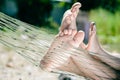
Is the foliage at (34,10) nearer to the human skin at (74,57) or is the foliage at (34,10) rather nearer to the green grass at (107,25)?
the green grass at (107,25)

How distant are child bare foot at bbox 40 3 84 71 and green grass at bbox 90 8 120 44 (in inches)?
168

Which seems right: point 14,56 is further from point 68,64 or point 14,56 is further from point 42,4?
point 42,4

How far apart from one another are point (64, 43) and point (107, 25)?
4.78 metres

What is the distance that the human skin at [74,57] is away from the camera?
123 inches

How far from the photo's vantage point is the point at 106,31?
7.84 meters

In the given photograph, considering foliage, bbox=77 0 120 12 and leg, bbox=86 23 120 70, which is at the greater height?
leg, bbox=86 23 120 70

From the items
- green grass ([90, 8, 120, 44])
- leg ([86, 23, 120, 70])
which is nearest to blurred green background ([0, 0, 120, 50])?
green grass ([90, 8, 120, 44])

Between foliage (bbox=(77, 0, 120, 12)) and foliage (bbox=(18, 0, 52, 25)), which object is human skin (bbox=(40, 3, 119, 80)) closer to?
foliage (bbox=(18, 0, 52, 25))

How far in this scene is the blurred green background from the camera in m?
7.85

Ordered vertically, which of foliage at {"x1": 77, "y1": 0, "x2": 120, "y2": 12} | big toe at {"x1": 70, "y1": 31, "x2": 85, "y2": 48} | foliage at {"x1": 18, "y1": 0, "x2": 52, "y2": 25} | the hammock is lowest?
foliage at {"x1": 18, "y1": 0, "x2": 52, "y2": 25}

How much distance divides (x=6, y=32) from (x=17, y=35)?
89mm

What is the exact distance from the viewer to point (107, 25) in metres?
7.88

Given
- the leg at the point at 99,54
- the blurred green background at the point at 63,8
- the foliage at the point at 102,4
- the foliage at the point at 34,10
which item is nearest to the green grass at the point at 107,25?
the blurred green background at the point at 63,8

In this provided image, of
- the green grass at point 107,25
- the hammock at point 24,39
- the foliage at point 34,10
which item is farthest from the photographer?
the foliage at point 34,10
